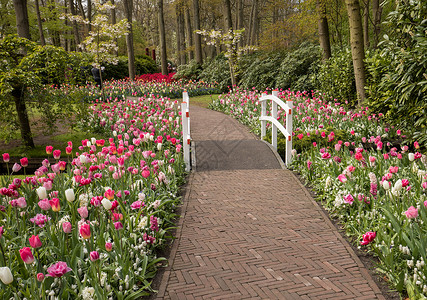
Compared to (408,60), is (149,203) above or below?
below

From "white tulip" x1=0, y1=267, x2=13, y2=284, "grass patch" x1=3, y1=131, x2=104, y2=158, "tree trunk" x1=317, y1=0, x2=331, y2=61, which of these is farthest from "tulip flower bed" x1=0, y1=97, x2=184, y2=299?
"tree trunk" x1=317, y1=0, x2=331, y2=61

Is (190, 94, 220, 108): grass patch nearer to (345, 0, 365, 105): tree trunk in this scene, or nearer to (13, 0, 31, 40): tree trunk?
(345, 0, 365, 105): tree trunk

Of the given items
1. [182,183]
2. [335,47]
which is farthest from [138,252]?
[335,47]

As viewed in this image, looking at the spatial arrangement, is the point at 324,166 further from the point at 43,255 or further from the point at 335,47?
the point at 335,47

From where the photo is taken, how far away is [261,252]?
13.1ft

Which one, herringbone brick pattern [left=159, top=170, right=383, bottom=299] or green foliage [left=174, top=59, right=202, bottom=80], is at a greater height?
green foliage [left=174, top=59, right=202, bottom=80]

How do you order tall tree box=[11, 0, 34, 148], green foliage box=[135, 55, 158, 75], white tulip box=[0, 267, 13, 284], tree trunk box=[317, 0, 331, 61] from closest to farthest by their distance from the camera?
white tulip box=[0, 267, 13, 284]
tall tree box=[11, 0, 34, 148]
tree trunk box=[317, 0, 331, 61]
green foliage box=[135, 55, 158, 75]

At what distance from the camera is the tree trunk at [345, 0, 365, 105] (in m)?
9.64

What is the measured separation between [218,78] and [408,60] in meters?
15.2

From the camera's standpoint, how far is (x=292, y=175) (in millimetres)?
6699

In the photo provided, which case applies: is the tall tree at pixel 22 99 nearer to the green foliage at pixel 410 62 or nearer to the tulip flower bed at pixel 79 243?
the tulip flower bed at pixel 79 243

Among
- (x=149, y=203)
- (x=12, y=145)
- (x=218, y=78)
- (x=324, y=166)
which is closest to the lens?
(x=149, y=203)

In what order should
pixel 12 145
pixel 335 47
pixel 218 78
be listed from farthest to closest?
pixel 218 78
pixel 335 47
pixel 12 145

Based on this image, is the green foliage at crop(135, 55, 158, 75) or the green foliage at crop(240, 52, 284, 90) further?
the green foliage at crop(135, 55, 158, 75)
